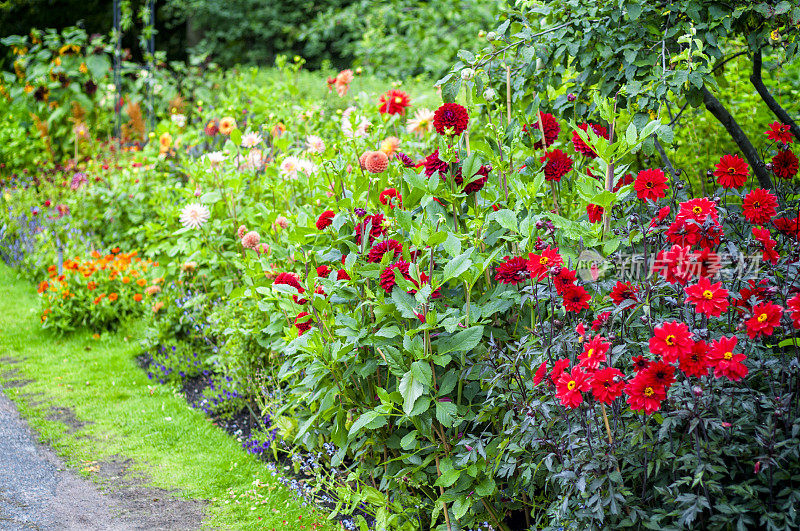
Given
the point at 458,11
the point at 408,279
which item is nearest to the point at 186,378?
the point at 408,279

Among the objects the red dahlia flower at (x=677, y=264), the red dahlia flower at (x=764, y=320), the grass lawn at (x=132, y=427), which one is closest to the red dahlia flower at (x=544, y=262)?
the red dahlia flower at (x=677, y=264)

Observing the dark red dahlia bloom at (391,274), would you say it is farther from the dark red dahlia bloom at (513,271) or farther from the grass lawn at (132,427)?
the grass lawn at (132,427)

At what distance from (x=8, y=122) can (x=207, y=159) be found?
5.53 m

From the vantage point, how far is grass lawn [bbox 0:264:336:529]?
262cm

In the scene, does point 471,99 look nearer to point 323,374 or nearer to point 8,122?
point 323,374

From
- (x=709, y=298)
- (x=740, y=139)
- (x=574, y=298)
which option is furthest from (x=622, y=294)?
(x=740, y=139)

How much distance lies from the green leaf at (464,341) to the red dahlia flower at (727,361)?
70 centimetres

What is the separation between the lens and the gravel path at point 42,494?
2.43 meters

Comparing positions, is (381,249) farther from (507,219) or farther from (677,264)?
(677,264)

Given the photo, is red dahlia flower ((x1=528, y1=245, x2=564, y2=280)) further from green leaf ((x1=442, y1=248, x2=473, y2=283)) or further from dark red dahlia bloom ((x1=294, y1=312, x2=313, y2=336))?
dark red dahlia bloom ((x1=294, y1=312, x2=313, y2=336))

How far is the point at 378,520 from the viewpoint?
2.20m

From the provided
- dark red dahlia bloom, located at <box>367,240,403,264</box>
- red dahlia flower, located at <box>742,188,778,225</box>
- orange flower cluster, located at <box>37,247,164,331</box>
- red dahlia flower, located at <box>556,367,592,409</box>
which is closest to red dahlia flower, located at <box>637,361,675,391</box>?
red dahlia flower, located at <box>556,367,592,409</box>

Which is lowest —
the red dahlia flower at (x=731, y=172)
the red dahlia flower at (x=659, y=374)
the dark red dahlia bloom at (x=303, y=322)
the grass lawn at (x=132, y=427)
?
the grass lawn at (x=132, y=427)

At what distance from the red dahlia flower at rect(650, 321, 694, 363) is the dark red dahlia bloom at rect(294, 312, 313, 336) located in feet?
4.07
